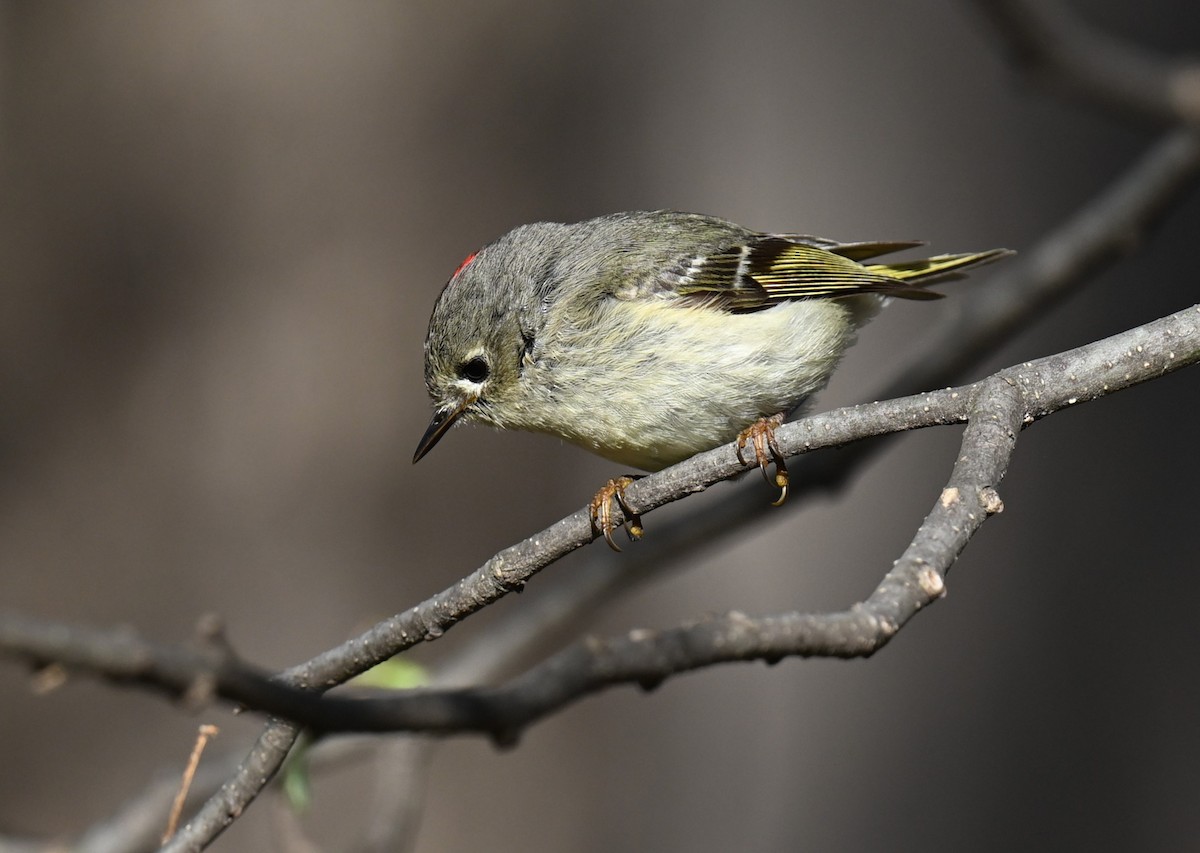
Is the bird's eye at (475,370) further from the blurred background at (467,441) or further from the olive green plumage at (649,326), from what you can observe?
the blurred background at (467,441)

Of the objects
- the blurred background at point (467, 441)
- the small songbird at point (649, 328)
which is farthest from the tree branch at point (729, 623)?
the blurred background at point (467, 441)

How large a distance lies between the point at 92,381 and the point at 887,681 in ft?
8.10

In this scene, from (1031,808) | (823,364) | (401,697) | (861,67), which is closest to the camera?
(401,697)

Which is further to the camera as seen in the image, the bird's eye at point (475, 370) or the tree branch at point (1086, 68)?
the tree branch at point (1086, 68)

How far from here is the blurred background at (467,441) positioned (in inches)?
133

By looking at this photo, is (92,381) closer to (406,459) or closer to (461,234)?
(406,459)

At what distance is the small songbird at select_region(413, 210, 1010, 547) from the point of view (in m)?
2.41

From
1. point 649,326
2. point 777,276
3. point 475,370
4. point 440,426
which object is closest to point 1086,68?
point 777,276

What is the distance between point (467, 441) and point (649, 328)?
1.25 metres

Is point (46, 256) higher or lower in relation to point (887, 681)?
higher

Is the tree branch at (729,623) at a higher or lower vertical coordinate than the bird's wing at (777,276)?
lower

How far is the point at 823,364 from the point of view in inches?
103

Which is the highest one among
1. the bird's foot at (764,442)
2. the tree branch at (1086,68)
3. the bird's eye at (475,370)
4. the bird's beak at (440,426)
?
the tree branch at (1086,68)

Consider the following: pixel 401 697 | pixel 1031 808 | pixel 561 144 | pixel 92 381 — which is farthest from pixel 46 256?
pixel 1031 808
